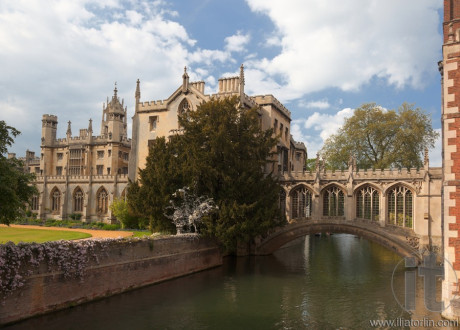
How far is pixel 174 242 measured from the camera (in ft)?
80.5

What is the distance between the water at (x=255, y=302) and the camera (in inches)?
620

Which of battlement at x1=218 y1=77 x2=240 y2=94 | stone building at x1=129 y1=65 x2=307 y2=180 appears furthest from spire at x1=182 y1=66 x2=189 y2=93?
battlement at x1=218 y1=77 x2=240 y2=94

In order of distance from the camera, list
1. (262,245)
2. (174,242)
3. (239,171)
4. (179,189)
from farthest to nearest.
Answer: (262,245) < (239,171) < (179,189) < (174,242)

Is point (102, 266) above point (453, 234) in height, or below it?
below

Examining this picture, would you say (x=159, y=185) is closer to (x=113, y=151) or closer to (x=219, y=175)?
(x=219, y=175)

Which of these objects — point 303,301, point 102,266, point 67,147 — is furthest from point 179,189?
point 67,147

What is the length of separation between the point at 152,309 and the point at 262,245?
17937 millimetres

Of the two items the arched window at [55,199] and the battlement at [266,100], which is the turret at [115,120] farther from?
the battlement at [266,100]

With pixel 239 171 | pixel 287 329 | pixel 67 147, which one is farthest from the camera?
pixel 67 147

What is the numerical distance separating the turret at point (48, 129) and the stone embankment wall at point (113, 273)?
1796 inches

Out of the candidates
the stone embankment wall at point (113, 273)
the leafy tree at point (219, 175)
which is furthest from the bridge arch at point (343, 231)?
the stone embankment wall at point (113, 273)

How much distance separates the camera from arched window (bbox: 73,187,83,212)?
52062mm

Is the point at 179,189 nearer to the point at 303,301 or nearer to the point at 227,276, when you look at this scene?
the point at 227,276

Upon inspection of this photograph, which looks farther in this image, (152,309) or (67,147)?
(67,147)
